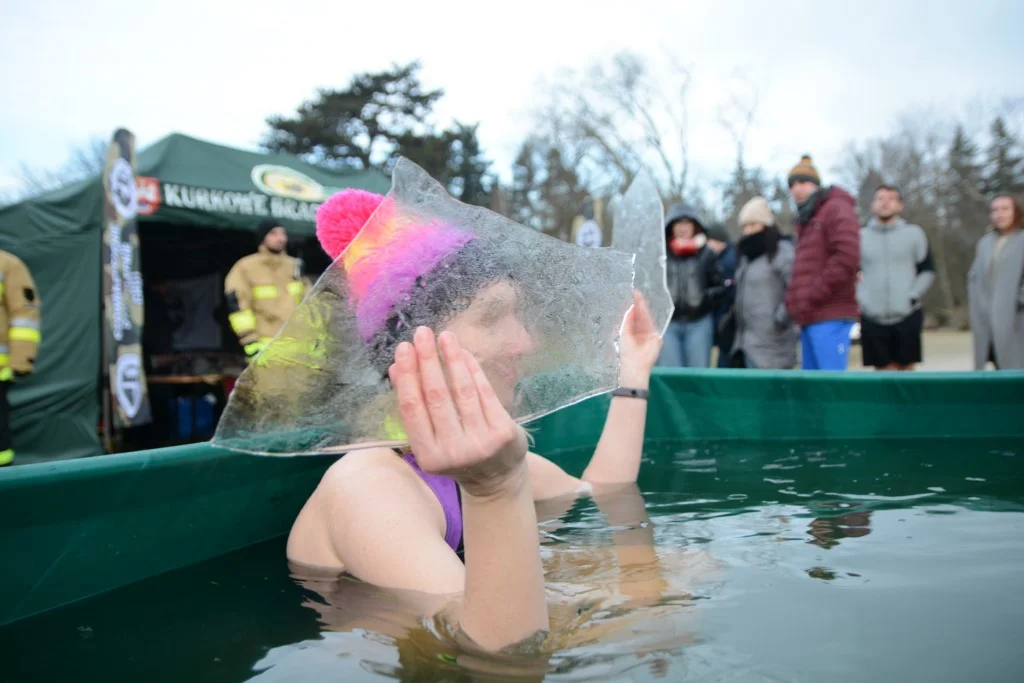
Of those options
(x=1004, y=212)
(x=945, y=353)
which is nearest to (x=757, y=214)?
(x=1004, y=212)

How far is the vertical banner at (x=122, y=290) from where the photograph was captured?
5.82 m

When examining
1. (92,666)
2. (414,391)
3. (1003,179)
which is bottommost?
(92,666)

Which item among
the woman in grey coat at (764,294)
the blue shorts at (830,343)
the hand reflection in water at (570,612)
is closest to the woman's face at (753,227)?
the woman in grey coat at (764,294)

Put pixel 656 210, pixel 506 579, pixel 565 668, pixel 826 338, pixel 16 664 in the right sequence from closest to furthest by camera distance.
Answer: pixel 506 579
pixel 565 668
pixel 16 664
pixel 656 210
pixel 826 338

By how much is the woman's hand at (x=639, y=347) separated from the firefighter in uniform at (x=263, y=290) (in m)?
4.57

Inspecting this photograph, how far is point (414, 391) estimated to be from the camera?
1.03m

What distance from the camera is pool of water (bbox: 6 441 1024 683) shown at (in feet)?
4.36

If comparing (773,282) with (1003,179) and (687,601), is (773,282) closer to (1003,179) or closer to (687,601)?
(687,601)

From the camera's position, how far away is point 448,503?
1.81m

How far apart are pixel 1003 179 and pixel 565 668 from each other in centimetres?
3468

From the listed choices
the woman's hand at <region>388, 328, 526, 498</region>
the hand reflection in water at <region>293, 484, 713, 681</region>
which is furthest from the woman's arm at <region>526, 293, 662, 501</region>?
the woman's hand at <region>388, 328, 526, 498</region>

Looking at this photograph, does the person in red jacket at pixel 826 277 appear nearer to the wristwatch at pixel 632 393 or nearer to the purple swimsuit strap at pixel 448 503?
the wristwatch at pixel 632 393

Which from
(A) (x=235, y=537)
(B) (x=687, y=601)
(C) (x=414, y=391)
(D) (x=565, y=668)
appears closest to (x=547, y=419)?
(A) (x=235, y=537)

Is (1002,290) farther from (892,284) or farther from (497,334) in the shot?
(497,334)
